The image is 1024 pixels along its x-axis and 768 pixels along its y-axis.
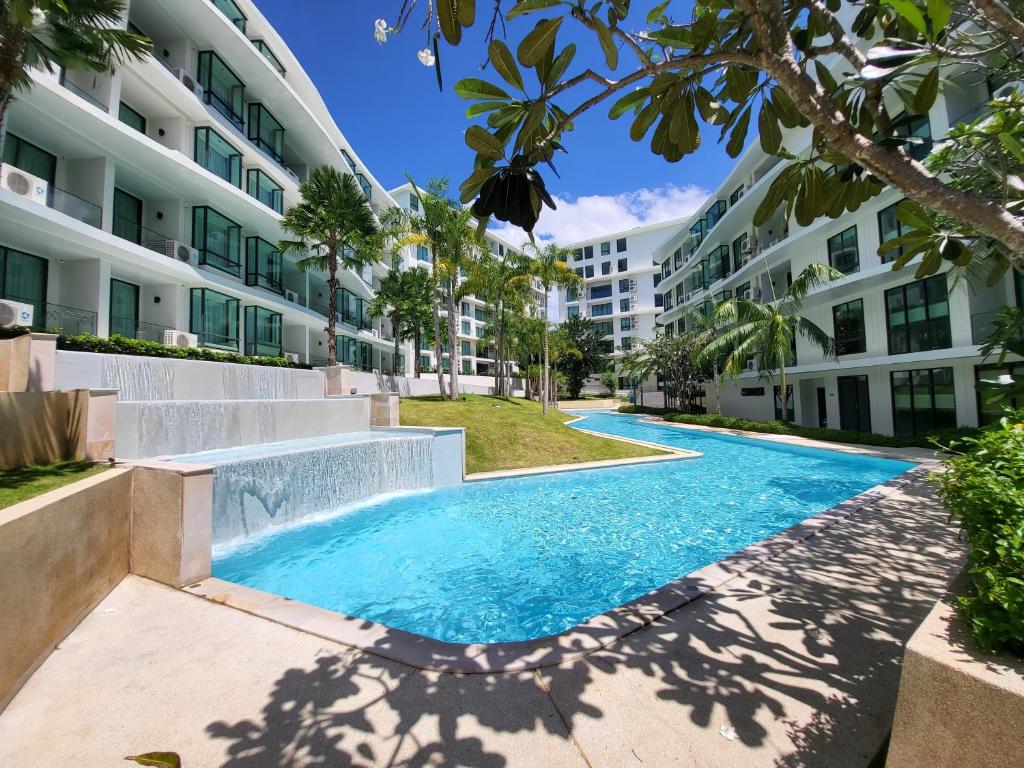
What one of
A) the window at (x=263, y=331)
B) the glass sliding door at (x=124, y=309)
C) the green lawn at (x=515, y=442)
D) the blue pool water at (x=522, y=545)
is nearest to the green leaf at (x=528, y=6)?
the blue pool water at (x=522, y=545)

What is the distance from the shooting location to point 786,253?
2531cm

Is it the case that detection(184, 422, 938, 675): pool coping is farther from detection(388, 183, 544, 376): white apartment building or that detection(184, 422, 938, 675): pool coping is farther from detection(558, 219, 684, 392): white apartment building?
detection(558, 219, 684, 392): white apartment building

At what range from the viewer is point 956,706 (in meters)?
1.91

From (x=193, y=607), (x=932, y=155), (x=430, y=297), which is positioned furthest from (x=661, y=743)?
(x=430, y=297)

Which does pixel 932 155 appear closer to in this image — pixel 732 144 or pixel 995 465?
pixel 732 144

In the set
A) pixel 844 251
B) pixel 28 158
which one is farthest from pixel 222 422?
pixel 844 251

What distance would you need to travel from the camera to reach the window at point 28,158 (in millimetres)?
13555

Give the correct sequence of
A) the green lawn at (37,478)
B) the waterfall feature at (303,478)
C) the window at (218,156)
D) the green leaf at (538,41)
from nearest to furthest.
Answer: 1. the green leaf at (538,41)
2. the green lawn at (37,478)
3. the waterfall feature at (303,478)
4. the window at (218,156)

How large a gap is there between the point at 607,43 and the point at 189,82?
23.8m

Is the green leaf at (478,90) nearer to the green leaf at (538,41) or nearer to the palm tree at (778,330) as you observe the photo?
the green leaf at (538,41)

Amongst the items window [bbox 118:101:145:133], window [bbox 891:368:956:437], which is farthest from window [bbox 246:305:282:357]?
window [bbox 891:368:956:437]

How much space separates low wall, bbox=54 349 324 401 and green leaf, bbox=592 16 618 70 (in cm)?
1405

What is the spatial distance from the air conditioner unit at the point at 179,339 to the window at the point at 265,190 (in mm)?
8193

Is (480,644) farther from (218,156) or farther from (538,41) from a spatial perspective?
(218,156)
